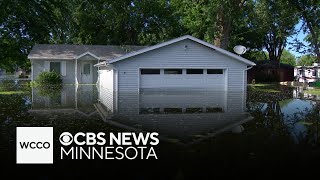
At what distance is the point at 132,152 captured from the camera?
23.7 feet

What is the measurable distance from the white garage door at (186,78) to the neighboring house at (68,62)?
33.5ft

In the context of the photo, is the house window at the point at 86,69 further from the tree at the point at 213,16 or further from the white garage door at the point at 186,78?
the white garage door at the point at 186,78

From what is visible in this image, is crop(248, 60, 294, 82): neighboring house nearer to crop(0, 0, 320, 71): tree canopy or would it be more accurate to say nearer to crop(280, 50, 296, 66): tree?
crop(0, 0, 320, 71): tree canopy

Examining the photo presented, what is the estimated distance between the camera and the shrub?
31452mm

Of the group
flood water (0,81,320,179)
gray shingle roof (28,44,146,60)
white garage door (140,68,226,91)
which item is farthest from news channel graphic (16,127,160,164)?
gray shingle roof (28,44,146,60)

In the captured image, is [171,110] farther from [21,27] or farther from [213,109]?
[21,27]

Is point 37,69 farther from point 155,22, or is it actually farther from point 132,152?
point 132,152

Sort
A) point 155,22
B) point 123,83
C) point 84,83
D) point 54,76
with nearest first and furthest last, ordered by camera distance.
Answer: point 123,83 < point 54,76 < point 84,83 < point 155,22

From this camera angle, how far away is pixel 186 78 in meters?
25.0

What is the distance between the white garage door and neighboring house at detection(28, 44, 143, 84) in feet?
33.5

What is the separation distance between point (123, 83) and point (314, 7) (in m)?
24.2

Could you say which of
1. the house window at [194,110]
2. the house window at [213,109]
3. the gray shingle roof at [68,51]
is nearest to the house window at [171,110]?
the house window at [194,110]

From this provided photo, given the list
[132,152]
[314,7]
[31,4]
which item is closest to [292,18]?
[314,7]

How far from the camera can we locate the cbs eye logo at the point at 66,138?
26.2 feet
